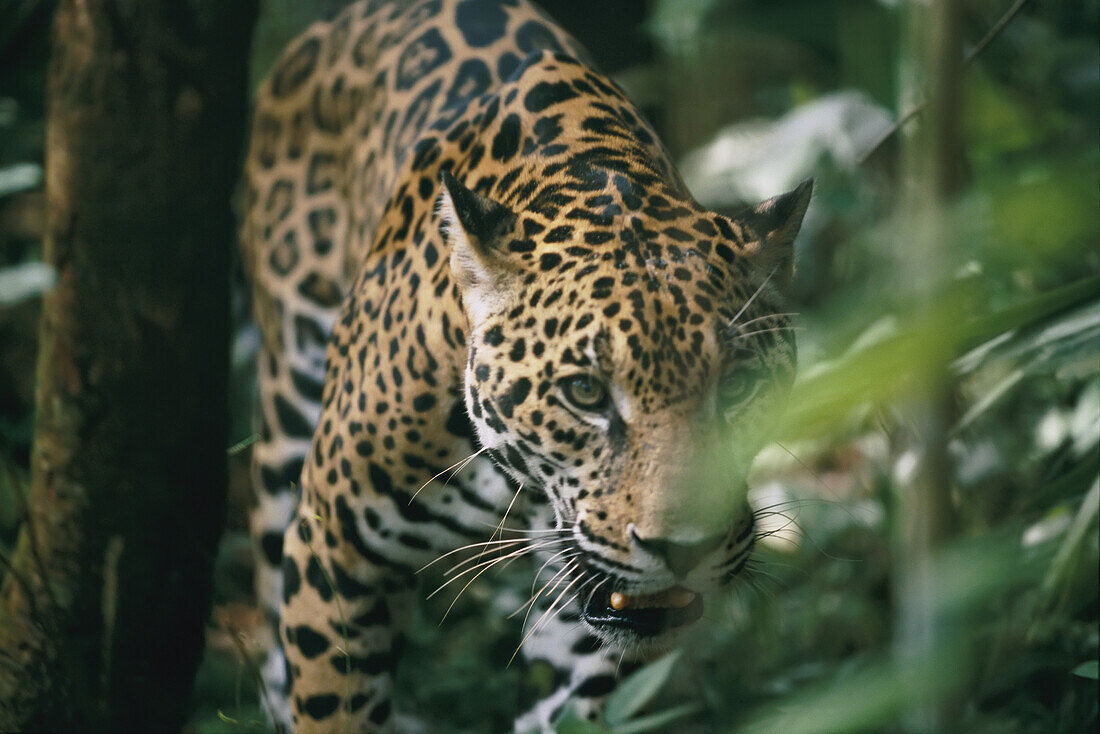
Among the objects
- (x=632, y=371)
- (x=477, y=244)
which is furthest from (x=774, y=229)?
(x=477, y=244)

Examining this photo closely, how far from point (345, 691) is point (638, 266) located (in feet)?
5.42

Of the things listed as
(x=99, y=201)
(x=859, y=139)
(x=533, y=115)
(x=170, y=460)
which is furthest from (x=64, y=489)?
(x=859, y=139)

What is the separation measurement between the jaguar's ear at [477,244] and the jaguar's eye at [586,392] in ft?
1.10

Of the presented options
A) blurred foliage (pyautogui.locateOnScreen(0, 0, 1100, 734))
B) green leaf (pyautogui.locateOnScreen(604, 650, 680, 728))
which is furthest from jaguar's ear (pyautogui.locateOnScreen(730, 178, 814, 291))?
green leaf (pyautogui.locateOnScreen(604, 650, 680, 728))

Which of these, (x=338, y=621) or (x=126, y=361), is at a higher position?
(x=126, y=361)

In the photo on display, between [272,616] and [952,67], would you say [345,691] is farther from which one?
[952,67]

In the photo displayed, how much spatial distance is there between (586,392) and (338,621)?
1.24 metres

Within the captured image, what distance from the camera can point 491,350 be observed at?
2635 mm

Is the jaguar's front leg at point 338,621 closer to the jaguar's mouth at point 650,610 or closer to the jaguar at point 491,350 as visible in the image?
the jaguar at point 491,350

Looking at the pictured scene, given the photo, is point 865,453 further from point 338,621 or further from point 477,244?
point 477,244

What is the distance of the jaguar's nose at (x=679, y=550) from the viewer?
2240 mm

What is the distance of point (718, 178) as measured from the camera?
206 inches

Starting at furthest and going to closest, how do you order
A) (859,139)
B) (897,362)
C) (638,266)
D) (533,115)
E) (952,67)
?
1. (859,139)
2. (533,115)
3. (638,266)
4. (952,67)
5. (897,362)

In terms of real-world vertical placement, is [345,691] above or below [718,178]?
below
